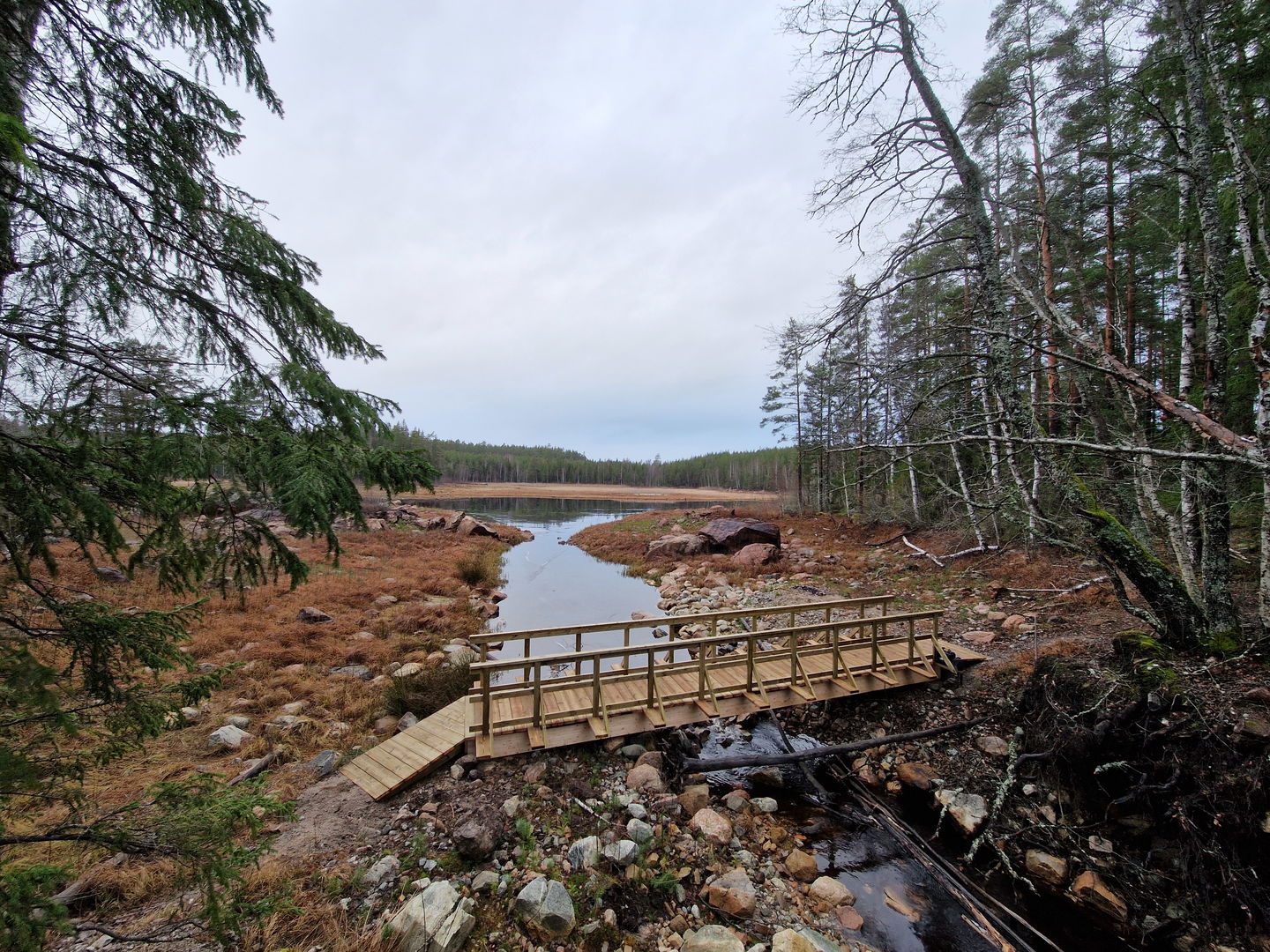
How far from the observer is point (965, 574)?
12320 millimetres

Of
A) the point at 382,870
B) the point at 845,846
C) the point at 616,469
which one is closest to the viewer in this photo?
the point at 382,870

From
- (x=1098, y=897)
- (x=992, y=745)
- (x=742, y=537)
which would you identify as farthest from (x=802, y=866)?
(x=742, y=537)

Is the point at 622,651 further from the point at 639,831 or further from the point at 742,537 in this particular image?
the point at 742,537

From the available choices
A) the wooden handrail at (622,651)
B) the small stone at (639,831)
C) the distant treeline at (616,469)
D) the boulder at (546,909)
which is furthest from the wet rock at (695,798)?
the distant treeline at (616,469)

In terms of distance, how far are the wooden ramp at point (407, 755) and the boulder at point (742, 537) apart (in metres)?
14.8

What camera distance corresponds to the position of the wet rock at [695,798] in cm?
527

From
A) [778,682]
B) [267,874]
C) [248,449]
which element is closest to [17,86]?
[248,449]

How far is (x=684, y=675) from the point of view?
7.09 metres

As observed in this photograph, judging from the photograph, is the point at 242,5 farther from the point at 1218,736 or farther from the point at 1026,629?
the point at 1026,629

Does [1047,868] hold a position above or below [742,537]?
below

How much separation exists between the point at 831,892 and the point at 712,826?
1196 mm

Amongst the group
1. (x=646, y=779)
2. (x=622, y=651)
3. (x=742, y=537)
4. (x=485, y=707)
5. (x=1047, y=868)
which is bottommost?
(x=1047, y=868)

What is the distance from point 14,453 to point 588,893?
481 centimetres

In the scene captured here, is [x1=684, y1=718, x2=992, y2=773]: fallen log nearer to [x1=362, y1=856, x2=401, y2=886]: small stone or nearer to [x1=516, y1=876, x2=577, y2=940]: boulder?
[x1=516, y1=876, x2=577, y2=940]: boulder
